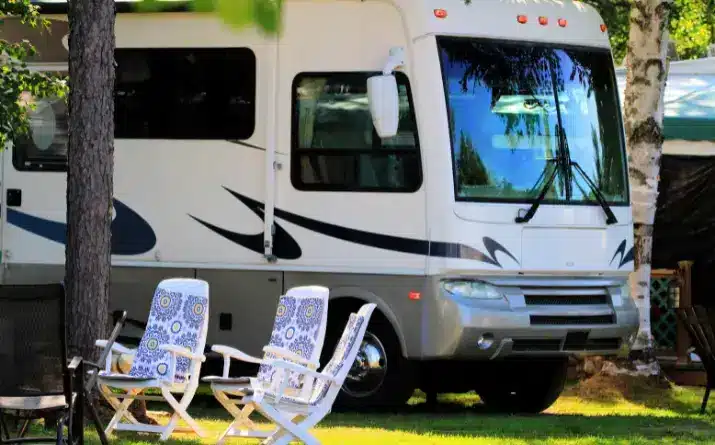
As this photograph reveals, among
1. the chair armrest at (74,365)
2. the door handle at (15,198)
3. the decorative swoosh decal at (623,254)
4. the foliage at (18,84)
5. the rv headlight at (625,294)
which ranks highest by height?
the foliage at (18,84)

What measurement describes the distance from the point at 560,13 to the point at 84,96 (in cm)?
396

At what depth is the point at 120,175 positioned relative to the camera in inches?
480

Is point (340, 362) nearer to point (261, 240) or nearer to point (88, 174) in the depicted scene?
point (88, 174)

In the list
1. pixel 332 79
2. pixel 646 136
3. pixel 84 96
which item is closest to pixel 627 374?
pixel 646 136

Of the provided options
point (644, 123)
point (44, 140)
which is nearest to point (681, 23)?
point (644, 123)

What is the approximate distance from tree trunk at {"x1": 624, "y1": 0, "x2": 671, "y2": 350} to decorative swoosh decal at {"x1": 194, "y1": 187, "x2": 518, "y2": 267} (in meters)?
3.21

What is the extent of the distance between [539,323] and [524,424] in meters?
0.81

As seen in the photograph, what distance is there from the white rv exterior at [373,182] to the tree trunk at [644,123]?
2049 mm

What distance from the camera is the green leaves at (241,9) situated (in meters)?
11.8

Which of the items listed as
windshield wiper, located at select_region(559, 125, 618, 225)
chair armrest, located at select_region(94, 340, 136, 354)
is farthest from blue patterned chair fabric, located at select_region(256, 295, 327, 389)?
windshield wiper, located at select_region(559, 125, 618, 225)

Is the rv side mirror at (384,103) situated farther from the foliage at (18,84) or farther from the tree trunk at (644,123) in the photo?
the tree trunk at (644,123)

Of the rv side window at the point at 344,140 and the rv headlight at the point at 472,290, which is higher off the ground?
the rv side window at the point at 344,140

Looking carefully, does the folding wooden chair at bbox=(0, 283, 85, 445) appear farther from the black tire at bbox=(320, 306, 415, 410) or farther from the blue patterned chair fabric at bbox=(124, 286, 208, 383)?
the black tire at bbox=(320, 306, 415, 410)

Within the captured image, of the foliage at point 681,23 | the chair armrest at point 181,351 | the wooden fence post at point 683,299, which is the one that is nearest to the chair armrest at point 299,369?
the chair armrest at point 181,351
